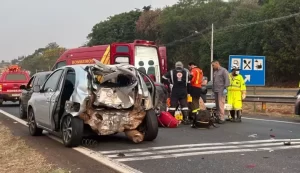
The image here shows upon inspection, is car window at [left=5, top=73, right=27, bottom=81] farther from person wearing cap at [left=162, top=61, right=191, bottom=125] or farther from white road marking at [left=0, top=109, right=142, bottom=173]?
white road marking at [left=0, top=109, right=142, bottom=173]

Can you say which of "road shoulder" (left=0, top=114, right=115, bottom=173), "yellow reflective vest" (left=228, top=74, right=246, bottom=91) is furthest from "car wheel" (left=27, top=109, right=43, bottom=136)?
"yellow reflective vest" (left=228, top=74, right=246, bottom=91)

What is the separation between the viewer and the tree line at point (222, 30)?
165ft

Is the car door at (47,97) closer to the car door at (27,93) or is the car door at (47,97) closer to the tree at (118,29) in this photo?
the car door at (27,93)

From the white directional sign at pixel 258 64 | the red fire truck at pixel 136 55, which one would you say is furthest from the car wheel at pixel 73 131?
the white directional sign at pixel 258 64

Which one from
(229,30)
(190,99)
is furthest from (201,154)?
(229,30)

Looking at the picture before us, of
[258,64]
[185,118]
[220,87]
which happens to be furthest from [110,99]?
[258,64]

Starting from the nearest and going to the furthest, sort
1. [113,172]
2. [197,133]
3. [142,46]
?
[113,172], [197,133], [142,46]

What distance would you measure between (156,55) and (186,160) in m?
10.7

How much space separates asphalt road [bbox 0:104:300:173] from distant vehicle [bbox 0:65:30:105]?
42.2 ft

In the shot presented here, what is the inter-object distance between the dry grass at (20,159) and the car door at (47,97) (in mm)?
675

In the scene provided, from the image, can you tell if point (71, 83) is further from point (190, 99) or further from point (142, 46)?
point (142, 46)

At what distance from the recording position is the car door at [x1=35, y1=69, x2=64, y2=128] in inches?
368

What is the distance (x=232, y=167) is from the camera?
6.62 m

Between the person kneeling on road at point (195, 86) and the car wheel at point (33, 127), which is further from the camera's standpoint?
the person kneeling on road at point (195, 86)
